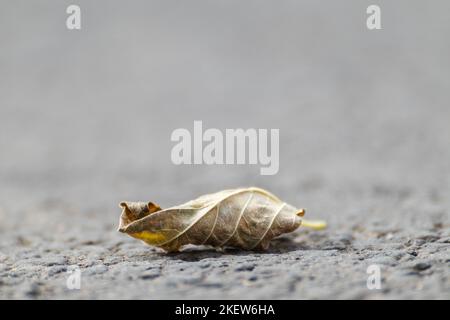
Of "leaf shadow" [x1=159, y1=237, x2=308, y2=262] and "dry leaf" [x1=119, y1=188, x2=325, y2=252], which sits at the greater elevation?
"dry leaf" [x1=119, y1=188, x2=325, y2=252]

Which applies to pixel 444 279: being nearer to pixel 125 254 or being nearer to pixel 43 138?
pixel 125 254

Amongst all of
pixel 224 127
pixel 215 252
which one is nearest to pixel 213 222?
pixel 215 252

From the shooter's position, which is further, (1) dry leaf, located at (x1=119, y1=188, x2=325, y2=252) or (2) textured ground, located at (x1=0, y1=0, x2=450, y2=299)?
(1) dry leaf, located at (x1=119, y1=188, x2=325, y2=252)

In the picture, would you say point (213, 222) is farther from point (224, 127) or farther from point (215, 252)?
point (224, 127)

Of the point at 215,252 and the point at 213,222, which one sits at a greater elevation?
the point at 213,222
